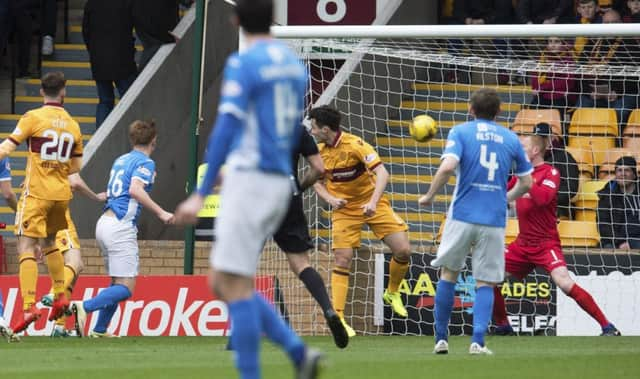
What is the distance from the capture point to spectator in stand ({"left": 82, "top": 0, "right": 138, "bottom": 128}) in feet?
62.8

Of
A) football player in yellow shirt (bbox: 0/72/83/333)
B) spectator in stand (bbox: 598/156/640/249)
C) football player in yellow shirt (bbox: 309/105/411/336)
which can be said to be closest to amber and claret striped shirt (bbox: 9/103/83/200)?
football player in yellow shirt (bbox: 0/72/83/333)

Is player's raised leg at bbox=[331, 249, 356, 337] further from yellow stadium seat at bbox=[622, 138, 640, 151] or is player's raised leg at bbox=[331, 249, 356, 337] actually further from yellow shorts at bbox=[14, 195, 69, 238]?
yellow stadium seat at bbox=[622, 138, 640, 151]

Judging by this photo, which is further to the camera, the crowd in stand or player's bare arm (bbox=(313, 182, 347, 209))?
the crowd in stand

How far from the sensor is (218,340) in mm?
13898

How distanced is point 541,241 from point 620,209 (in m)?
2.57

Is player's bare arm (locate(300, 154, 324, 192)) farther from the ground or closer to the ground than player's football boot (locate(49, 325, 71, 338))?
farther from the ground

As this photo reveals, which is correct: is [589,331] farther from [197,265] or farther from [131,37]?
[131,37]

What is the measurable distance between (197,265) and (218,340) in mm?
3338

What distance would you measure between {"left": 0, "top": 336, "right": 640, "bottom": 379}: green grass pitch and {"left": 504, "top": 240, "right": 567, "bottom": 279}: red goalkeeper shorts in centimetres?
79

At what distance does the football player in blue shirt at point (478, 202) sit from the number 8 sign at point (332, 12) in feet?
35.8

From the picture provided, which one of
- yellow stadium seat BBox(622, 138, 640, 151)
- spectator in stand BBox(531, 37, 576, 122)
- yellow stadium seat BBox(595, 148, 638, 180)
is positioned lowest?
yellow stadium seat BBox(595, 148, 638, 180)

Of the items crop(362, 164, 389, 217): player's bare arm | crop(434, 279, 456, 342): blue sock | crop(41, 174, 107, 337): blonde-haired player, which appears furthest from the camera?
crop(41, 174, 107, 337): blonde-haired player

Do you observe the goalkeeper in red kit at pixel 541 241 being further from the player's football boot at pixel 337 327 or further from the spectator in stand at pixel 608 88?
the spectator in stand at pixel 608 88

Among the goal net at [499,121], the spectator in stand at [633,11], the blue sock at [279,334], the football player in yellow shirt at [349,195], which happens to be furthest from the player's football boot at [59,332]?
the spectator in stand at [633,11]
